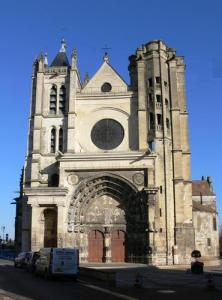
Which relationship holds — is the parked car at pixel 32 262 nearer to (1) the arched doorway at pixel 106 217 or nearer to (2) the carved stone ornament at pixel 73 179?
(1) the arched doorway at pixel 106 217

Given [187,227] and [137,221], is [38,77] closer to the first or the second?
[137,221]

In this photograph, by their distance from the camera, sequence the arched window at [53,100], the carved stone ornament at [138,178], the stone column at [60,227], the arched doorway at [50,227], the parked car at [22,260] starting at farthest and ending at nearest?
the arched window at [53,100] < the arched doorway at [50,227] < the carved stone ornament at [138,178] < the stone column at [60,227] < the parked car at [22,260]

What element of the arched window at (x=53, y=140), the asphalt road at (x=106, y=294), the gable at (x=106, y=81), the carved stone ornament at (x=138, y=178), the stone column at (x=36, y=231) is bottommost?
the asphalt road at (x=106, y=294)

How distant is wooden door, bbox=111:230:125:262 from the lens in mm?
36375

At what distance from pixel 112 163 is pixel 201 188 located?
25.5 meters

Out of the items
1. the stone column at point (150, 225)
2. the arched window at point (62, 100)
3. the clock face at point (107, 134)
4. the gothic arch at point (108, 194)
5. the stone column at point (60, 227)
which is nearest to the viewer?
the stone column at point (150, 225)

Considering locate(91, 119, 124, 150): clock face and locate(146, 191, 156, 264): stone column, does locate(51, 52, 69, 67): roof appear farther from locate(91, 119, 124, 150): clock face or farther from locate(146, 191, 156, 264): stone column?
locate(146, 191, 156, 264): stone column

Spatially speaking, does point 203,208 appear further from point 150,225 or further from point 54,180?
point 54,180

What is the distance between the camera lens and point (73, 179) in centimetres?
3666

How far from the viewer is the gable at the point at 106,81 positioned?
41.3 meters

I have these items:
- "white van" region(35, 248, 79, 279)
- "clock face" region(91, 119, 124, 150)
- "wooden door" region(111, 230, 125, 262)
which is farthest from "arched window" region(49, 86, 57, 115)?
"white van" region(35, 248, 79, 279)

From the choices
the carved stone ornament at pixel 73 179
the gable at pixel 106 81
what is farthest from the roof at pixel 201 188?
the carved stone ornament at pixel 73 179

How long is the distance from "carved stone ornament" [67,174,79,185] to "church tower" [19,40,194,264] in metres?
0.08

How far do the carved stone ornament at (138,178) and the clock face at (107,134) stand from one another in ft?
14.4
